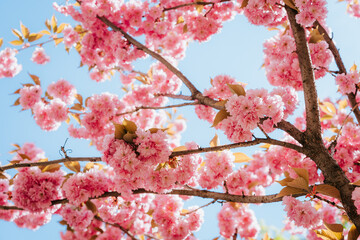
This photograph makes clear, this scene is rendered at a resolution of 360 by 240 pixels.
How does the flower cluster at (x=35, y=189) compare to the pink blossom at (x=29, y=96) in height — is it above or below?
below

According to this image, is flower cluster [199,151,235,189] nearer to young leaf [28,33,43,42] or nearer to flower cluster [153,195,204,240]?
flower cluster [153,195,204,240]

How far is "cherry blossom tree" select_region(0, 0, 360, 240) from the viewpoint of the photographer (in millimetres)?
1778

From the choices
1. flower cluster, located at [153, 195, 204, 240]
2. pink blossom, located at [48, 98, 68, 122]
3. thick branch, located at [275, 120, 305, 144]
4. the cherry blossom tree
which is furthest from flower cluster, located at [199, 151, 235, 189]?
pink blossom, located at [48, 98, 68, 122]

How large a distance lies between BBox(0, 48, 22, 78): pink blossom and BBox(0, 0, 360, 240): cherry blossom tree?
0.7 inches

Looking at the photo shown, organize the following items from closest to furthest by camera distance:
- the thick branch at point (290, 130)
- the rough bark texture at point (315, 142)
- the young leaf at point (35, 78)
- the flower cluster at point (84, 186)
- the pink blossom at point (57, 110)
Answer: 1. the rough bark texture at point (315, 142)
2. the thick branch at point (290, 130)
3. the flower cluster at point (84, 186)
4. the pink blossom at point (57, 110)
5. the young leaf at point (35, 78)

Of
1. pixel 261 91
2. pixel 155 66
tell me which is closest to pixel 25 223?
pixel 155 66

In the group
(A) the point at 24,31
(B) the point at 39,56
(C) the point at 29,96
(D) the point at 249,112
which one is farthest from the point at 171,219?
(B) the point at 39,56

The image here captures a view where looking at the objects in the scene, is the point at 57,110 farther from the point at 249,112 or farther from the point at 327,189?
the point at 327,189

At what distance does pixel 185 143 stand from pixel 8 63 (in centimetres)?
449

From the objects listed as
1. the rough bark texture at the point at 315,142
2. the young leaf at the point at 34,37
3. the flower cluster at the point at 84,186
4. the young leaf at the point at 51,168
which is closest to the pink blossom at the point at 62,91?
the young leaf at the point at 34,37

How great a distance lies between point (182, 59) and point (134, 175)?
3.85 m

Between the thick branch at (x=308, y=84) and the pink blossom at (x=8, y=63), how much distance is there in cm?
502

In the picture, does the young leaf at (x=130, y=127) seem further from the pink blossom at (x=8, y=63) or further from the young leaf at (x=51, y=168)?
the pink blossom at (x=8, y=63)

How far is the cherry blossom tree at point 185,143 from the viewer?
1778 mm
